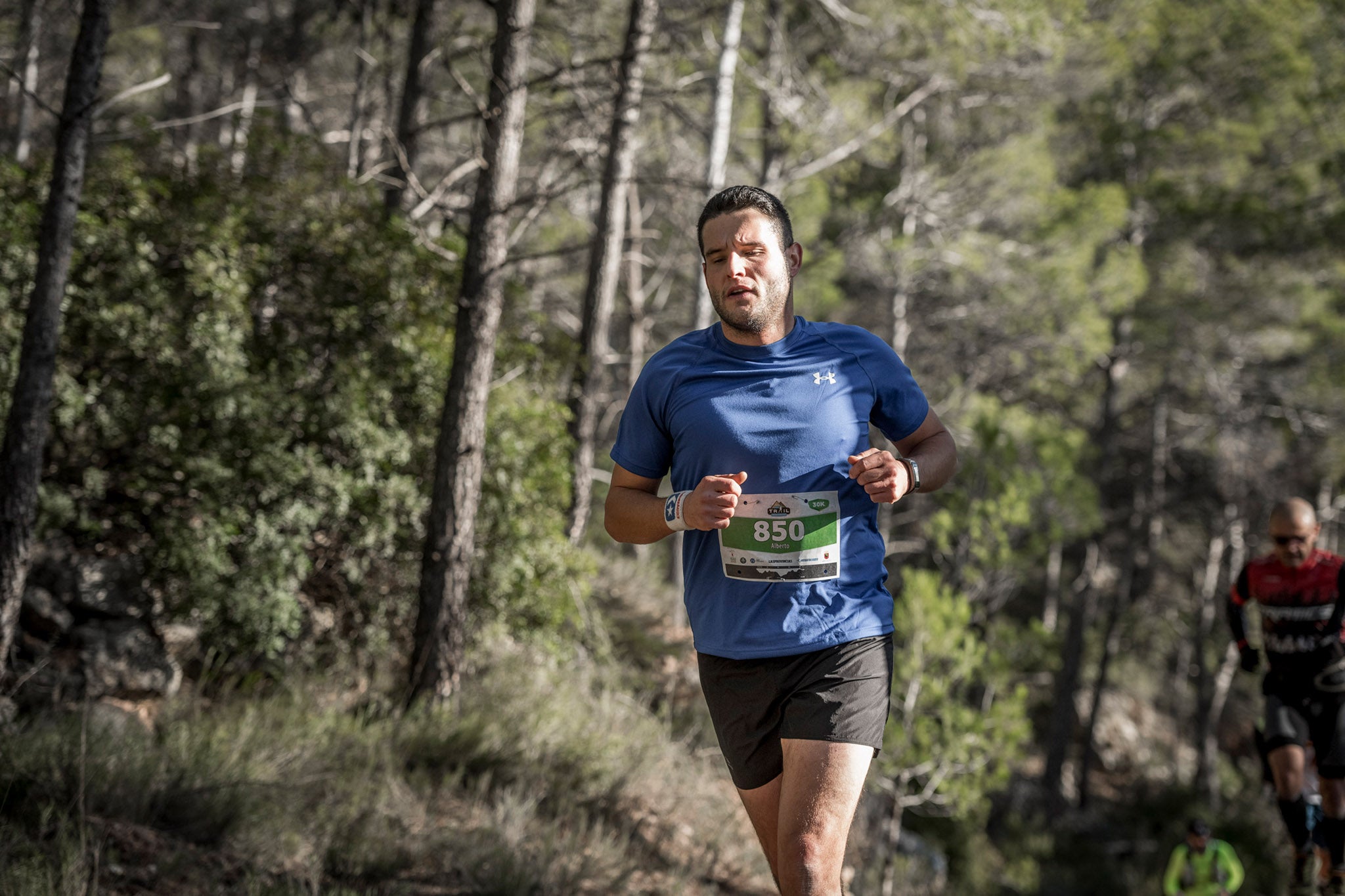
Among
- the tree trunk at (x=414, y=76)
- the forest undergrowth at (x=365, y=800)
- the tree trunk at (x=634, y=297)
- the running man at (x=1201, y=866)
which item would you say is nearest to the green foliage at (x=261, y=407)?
the forest undergrowth at (x=365, y=800)

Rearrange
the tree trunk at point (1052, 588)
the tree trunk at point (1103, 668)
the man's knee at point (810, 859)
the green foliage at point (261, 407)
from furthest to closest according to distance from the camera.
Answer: the tree trunk at point (1052, 588)
the tree trunk at point (1103, 668)
the green foliage at point (261, 407)
the man's knee at point (810, 859)

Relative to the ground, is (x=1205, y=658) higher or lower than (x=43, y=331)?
lower

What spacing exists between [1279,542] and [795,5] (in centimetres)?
1095

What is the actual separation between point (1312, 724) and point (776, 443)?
464 cm

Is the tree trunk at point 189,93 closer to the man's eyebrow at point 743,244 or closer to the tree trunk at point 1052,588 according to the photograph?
the man's eyebrow at point 743,244

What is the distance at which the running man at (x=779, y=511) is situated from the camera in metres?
2.44

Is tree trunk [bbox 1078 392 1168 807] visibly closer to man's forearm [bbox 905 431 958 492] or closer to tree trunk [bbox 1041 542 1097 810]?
tree trunk [bbox 1041 542 1097 810]

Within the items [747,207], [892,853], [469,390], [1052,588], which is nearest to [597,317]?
[469,390]

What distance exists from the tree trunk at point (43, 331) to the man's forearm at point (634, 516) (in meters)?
3.06

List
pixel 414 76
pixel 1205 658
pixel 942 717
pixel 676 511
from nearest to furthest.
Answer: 1. pixel 676 511
2. pixel 414 76
3. pixel 942 717
4. pixel 1205 658

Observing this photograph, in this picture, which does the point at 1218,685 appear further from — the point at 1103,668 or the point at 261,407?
the point at 261,407

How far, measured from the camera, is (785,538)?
98.2 inches

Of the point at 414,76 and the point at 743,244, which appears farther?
the point at 414,76

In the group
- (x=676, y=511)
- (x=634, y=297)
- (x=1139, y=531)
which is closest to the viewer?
(x=676, y=511)
